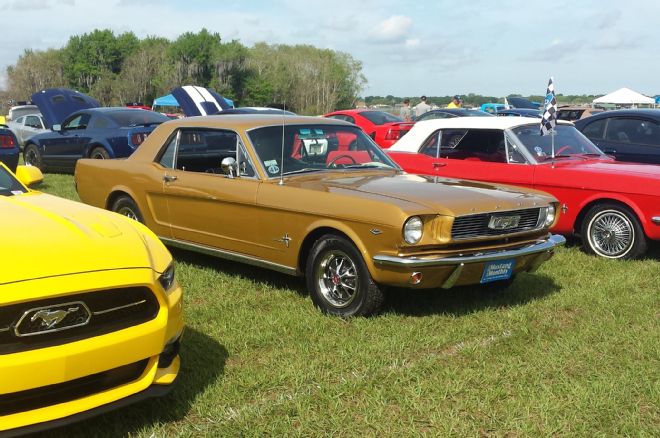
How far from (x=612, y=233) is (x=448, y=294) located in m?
2.45

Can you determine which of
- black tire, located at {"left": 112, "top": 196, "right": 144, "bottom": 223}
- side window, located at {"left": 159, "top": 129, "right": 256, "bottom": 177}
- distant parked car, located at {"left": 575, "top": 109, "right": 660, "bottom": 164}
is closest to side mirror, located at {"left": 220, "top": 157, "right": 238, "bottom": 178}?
side window, located at {"left": 159, "top": 129, "right": 256, "bottom": 177}

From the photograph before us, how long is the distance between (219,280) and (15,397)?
3401 mm

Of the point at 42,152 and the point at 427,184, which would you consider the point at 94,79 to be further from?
the point at 427,184

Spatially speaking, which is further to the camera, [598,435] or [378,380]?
[378,380]

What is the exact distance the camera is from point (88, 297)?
300 cm

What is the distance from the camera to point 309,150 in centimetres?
590

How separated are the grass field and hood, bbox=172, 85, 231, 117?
11.2 m

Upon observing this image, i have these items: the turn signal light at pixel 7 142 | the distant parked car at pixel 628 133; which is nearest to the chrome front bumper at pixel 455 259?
the distant parked car at pixel 628 133

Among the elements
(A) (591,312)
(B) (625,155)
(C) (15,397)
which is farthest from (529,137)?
(C) (15,397)

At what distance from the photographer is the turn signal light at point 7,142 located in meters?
11.9

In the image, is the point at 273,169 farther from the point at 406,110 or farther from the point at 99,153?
the point at 406,110

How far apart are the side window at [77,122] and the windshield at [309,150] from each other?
358 inches

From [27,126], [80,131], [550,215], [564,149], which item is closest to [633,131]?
[564,149]

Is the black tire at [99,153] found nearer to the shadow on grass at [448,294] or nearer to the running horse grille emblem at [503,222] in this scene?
the shadow on grass at [448,294]
